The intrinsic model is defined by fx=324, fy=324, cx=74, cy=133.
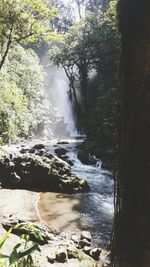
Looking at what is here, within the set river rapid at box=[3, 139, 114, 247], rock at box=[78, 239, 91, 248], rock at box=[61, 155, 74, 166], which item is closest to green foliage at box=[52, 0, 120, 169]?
rock at box=[61, 155, 74, 166]

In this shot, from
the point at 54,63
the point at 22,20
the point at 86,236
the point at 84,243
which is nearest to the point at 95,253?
the point at 84,243

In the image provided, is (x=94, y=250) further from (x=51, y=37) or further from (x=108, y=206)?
(x=51, y=37)

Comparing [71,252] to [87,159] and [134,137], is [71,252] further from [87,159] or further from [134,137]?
[87,159]

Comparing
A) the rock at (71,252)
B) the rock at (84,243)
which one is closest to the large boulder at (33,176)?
the rock at (84,243)

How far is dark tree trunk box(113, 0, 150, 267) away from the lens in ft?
6.75

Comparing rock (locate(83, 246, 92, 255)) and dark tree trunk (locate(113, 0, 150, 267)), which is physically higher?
dark tree trunk (locate(113, 0, 150, 267))

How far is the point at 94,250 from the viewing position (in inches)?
311

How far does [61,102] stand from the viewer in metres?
50.7

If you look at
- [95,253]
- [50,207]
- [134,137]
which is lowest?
[95,253]

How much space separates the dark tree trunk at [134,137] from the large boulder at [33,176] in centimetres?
1200

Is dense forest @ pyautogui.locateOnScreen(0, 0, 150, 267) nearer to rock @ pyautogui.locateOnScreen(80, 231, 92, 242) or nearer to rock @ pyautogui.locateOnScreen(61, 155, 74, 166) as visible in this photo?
rock @ pyautogui.locateOnScreen(80, 231, 92, 242)

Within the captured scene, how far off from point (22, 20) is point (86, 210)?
7.43m

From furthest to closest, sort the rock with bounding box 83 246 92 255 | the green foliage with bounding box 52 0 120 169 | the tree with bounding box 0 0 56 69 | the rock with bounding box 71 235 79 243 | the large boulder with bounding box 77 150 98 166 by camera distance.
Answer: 1. the green foliage with bounding box 52 0 120 169
2. the large boulder with bounding box 77 150 98 166
3. the tree with bounding box 0 0 56 69
4. the rock with bounding box 71 235 79 243
5. the rock with bounding box 83 246 92 255

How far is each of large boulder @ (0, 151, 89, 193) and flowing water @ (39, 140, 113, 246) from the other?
2.41 ft
